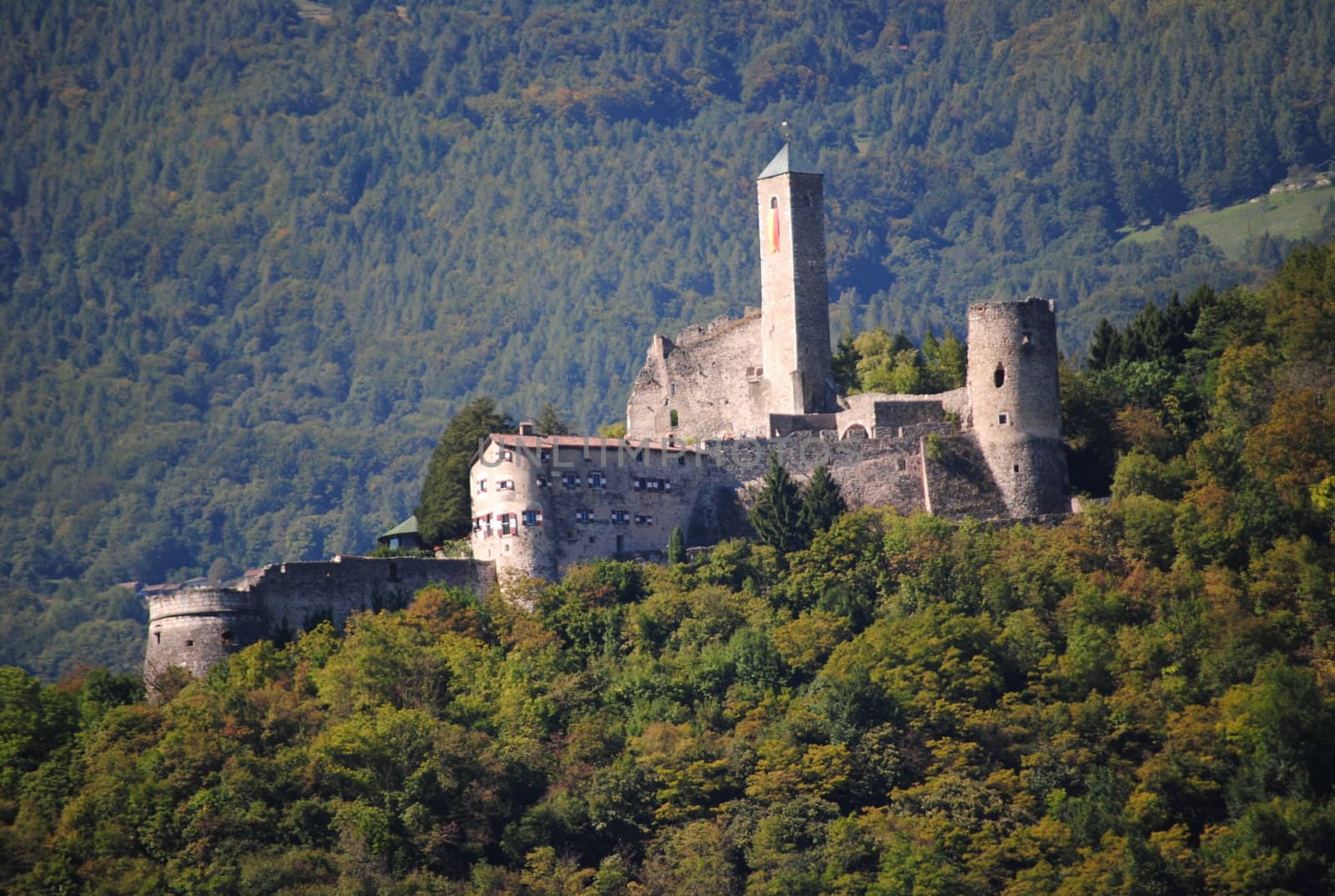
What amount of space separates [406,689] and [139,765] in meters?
8.13

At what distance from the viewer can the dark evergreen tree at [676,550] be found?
79.7m

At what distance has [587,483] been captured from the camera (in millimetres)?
80438

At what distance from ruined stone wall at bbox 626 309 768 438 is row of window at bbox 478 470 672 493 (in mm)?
6365

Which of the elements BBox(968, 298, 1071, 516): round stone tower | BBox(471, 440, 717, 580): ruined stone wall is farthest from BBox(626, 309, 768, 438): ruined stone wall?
BBox(968, 298, 1071, 516): round stone tower

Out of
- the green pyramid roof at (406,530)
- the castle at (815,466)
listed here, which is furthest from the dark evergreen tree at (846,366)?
the green pyramid roof at (406,530)

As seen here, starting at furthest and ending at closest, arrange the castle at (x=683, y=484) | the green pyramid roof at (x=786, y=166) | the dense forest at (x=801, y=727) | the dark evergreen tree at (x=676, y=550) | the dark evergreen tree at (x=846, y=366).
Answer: the dark evergreen tree at (x=846, y=366) < the green pyramid roof at (x=786, y=166) < the dark evergreen tree at (x=676, y=550) < the castle at (x=683, y=484) < the dense forest at (x=801, y=727)

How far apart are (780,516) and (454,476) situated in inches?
450

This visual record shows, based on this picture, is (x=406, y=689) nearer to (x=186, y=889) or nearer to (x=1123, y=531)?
(x=186, y=889)

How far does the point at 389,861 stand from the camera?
6938cm

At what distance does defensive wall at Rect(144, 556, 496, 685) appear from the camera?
77.1 meters

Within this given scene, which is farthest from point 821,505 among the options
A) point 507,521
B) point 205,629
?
point 205,629

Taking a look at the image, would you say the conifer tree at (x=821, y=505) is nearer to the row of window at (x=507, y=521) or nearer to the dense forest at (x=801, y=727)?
the dense forest at (x=801, y=727)

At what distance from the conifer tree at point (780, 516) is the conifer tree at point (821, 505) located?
19cm

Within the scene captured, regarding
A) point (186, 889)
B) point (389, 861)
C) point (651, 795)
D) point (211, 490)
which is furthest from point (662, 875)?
point (211, 490)
